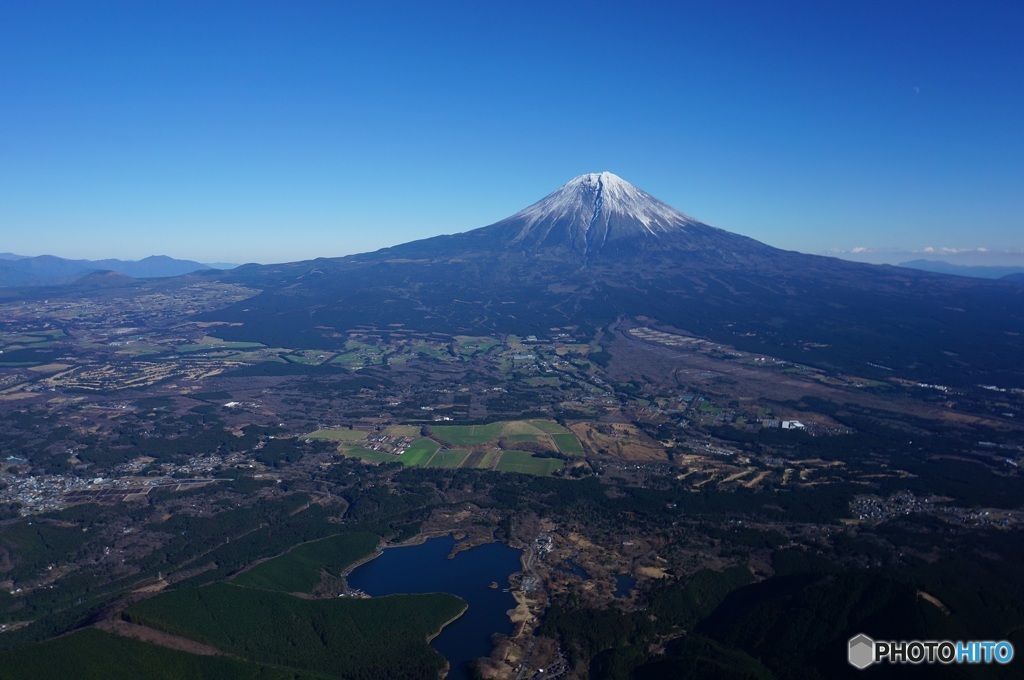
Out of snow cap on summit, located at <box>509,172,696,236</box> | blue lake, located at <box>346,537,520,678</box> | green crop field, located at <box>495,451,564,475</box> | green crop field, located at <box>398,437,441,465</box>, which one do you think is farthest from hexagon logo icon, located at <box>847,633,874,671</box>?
snow cap on summit, located at <box>509,172,696,236</box>

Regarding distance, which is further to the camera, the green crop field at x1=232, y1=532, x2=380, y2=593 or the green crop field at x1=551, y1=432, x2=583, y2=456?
the green crop field at x1=551, y1=432, x2=583, y2=456

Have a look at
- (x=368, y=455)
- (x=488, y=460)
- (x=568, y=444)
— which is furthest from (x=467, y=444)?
(x=568, y=444)

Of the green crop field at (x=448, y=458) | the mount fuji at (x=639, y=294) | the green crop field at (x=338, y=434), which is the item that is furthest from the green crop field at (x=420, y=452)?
the mount fuji at (x=639, y=294)

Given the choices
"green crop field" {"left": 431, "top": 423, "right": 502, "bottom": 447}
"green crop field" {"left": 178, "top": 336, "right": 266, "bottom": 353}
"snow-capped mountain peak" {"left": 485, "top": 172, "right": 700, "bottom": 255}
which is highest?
"snow-capped mountain peak" {"left": 485, "top": 172, "right": 700, "bottom": 255}

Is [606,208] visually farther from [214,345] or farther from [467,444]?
[467,444]

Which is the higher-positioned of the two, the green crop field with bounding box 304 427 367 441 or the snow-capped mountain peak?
the snow-capped mountain peak

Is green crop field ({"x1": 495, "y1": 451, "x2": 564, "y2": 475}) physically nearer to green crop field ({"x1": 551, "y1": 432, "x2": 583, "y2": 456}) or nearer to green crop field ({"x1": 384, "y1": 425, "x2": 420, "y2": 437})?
green crop field ({"x1": 551, "y1": 432, "x2": 583, "y2": 456})

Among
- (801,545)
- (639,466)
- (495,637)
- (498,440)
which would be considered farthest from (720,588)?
(498,440)
